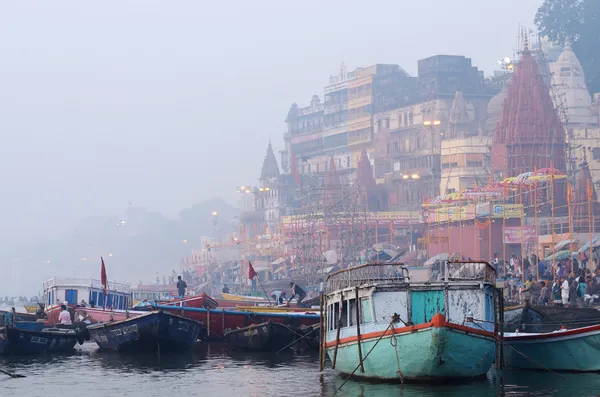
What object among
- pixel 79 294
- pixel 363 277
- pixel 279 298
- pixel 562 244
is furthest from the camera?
pixel 562 244

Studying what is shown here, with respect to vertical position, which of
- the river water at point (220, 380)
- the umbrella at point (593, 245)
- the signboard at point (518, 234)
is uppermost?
the signboard at point (518, 234)

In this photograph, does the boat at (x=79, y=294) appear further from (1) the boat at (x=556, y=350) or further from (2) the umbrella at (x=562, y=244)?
(2) the umbrella at (x=562, y=244)

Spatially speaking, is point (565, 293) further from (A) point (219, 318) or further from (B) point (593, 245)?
(B) point (593, 245)

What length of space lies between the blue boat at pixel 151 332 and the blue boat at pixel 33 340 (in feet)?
4.15

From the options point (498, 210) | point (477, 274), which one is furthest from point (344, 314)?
point (498, 210)

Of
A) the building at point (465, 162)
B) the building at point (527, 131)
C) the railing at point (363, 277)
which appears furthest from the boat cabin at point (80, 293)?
the building at point (465, 162)

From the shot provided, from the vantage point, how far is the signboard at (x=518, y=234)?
64.5m

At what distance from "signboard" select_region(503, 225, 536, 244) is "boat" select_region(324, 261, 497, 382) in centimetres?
4073

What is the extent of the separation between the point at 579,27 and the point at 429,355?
104666 millimetres

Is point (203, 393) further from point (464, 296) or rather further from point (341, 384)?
point (464, 296)

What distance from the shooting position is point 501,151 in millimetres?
83500

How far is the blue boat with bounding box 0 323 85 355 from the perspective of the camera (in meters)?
33.4

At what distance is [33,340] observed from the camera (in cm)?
3369

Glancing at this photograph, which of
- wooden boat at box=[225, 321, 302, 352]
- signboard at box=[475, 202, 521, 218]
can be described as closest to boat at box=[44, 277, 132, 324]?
wooden boat at box=[225, 321, 302, 352]
